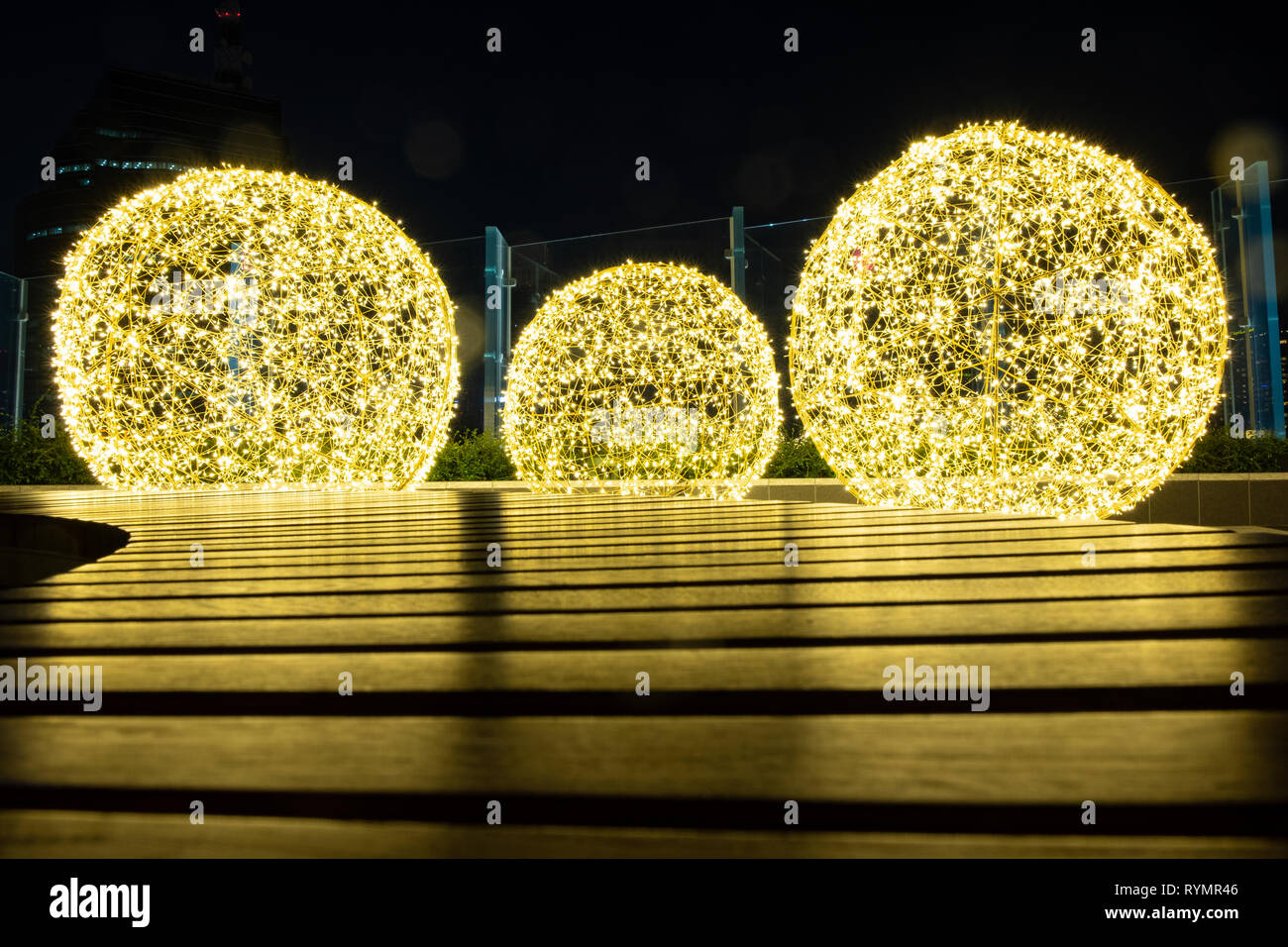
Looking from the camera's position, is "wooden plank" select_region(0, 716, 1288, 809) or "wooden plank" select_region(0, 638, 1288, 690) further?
"wooden plank" select_region(0, 638, 1288, 690)

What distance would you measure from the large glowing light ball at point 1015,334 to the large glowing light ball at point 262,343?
3120mm

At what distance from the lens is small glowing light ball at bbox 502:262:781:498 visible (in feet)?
21.0

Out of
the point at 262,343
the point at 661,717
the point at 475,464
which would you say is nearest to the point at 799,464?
the point at 475,464

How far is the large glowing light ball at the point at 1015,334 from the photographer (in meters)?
4.43

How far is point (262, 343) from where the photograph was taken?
20.3ft

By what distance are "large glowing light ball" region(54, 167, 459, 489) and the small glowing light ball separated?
74 cm

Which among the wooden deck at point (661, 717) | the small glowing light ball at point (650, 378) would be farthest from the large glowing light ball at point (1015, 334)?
the wooden deck at point (661, 717)

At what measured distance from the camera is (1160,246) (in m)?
4.44

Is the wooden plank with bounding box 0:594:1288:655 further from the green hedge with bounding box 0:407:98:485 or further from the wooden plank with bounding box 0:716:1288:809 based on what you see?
the green hedge with bounding box 0:407:98:485

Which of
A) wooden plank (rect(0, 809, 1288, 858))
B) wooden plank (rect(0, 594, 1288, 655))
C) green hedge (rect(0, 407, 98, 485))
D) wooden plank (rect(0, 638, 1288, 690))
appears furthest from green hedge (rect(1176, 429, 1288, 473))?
green hedge (rect(0, 407, 98, 485))

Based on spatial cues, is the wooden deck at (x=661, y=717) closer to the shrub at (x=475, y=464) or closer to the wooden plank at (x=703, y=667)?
the wooden plank at (x=703, y=667)

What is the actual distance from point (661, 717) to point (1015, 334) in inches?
178

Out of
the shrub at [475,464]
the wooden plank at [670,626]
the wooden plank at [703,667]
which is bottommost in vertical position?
the wooden plank at [703,667]
